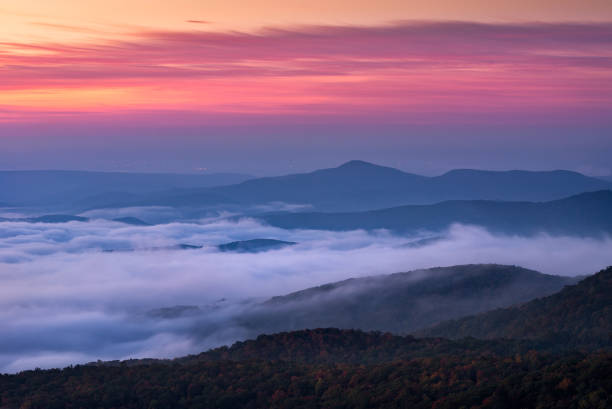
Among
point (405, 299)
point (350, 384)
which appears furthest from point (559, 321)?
point (405, 299)

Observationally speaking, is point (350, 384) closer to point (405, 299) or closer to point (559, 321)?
point (559, 321)

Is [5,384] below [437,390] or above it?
above

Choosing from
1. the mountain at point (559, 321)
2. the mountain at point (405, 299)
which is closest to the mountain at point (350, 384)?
the mountain at point (559, 321)

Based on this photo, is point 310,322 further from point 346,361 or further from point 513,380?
point 513,380

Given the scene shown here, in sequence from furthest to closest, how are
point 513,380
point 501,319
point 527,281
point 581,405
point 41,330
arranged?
point 41,330 < point 527,281 < point 501,319 < point 513,380 < point 581,405

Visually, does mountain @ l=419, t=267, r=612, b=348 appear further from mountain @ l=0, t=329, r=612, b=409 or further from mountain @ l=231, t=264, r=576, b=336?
mountain @ l=231, t=264, r=576, b=336

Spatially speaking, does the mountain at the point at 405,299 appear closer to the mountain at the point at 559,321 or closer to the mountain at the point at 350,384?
the mountain at the point at 559,321

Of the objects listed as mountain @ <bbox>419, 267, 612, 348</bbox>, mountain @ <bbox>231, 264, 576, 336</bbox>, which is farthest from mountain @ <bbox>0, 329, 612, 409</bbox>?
mountain @ <bbox>231, 264, 576, 336</bbox>

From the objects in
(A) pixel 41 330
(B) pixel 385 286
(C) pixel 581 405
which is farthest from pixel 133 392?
(A) pixel 41 330
